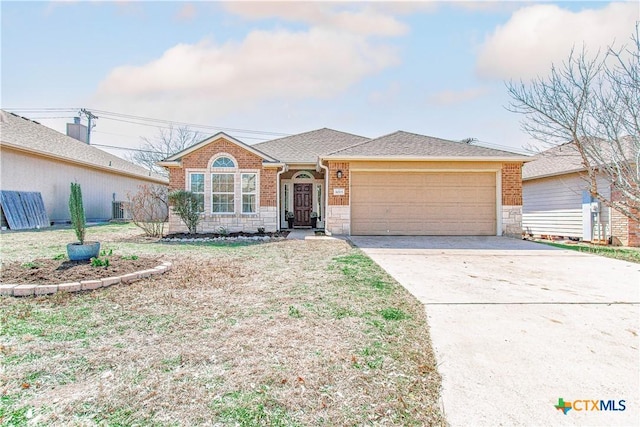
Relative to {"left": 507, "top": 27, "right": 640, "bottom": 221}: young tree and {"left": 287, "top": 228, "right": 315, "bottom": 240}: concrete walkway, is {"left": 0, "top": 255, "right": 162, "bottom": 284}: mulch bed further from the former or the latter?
{"left": 507, "top": 27, "right": 640, "bottom": 221}: young tree

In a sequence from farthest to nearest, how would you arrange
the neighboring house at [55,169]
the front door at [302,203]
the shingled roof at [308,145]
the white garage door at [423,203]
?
1. the front door at [302,203]
2. the shingled roof at [308,145]
3. the neighboring house at [55,169]
4. the white garage door at [423,203]

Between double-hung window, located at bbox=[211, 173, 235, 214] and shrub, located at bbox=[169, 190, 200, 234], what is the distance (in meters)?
0.77

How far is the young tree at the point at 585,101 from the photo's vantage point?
5934 millimetres

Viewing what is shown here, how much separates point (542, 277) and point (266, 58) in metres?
9.74

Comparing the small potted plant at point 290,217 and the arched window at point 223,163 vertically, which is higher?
the arched window at point 223,163

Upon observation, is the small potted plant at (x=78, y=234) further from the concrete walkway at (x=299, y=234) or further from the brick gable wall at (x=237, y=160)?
the brick gable wall at (x=237, y=160)

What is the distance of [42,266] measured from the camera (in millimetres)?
5441

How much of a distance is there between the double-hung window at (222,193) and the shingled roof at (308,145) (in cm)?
234

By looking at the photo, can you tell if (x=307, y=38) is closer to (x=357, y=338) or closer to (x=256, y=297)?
(x=256, y=297)

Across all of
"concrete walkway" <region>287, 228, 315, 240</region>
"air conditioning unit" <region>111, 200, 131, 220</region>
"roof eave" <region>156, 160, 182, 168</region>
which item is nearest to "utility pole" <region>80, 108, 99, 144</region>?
"air conditioning unit" <region>111, 200, 131, 220</region>

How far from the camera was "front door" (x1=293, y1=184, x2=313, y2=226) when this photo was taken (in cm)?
1543

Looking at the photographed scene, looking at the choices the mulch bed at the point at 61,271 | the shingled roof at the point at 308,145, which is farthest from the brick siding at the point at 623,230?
the mulch bed at the point at 61,271

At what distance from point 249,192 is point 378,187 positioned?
189 inches

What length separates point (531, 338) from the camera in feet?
10.8
